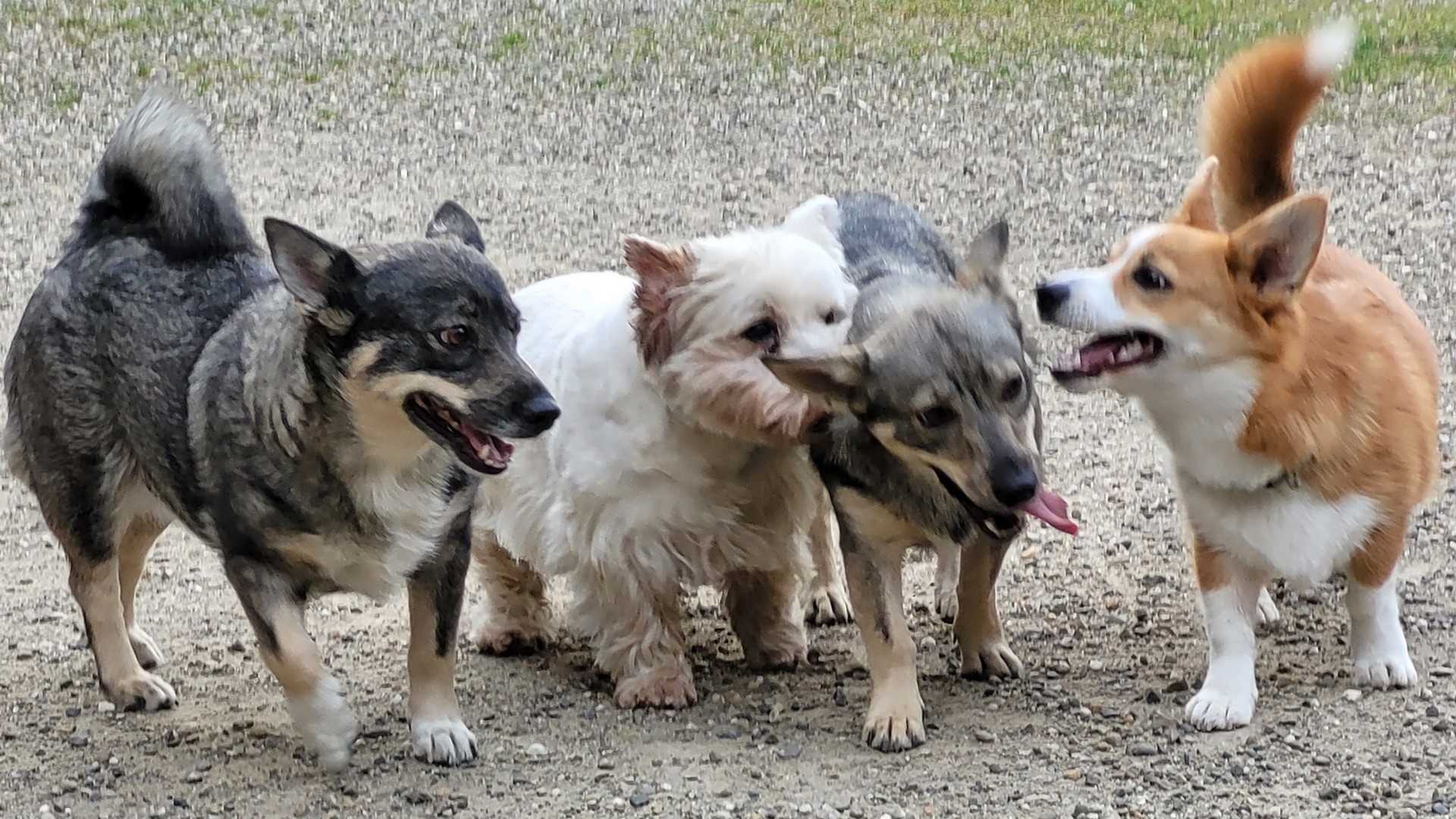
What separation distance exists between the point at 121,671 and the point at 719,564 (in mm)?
1818

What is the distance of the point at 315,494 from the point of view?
4.27 meters

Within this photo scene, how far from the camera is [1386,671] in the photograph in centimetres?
463

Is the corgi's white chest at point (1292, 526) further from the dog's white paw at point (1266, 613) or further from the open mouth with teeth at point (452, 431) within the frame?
the open mouth with teeth at point (452, 431)

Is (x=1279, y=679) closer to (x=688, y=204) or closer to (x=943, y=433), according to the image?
(x=943, y=433)

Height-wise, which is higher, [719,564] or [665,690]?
[719,564]

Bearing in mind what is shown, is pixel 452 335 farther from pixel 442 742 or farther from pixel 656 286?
pixel 442 742

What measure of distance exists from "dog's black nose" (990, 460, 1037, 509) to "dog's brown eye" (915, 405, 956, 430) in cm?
19

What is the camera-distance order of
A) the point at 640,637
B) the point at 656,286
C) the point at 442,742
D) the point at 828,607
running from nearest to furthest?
1. the point at 442,742
2. the point at 656,286
3. the point at 640,637
4. the point at 828,607

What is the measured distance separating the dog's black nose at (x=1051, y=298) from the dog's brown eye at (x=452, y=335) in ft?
4.94

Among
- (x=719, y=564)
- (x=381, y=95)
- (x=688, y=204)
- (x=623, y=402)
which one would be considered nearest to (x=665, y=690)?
(x=719, y=564)

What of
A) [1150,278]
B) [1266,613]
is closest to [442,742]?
[1150,278]

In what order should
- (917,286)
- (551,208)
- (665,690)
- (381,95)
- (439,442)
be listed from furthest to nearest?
(381,95) → (551,208) → (665,690) → (917,286) → (439,442)

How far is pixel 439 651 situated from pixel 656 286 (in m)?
1.19

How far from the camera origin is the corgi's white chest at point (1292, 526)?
14.8 ft
